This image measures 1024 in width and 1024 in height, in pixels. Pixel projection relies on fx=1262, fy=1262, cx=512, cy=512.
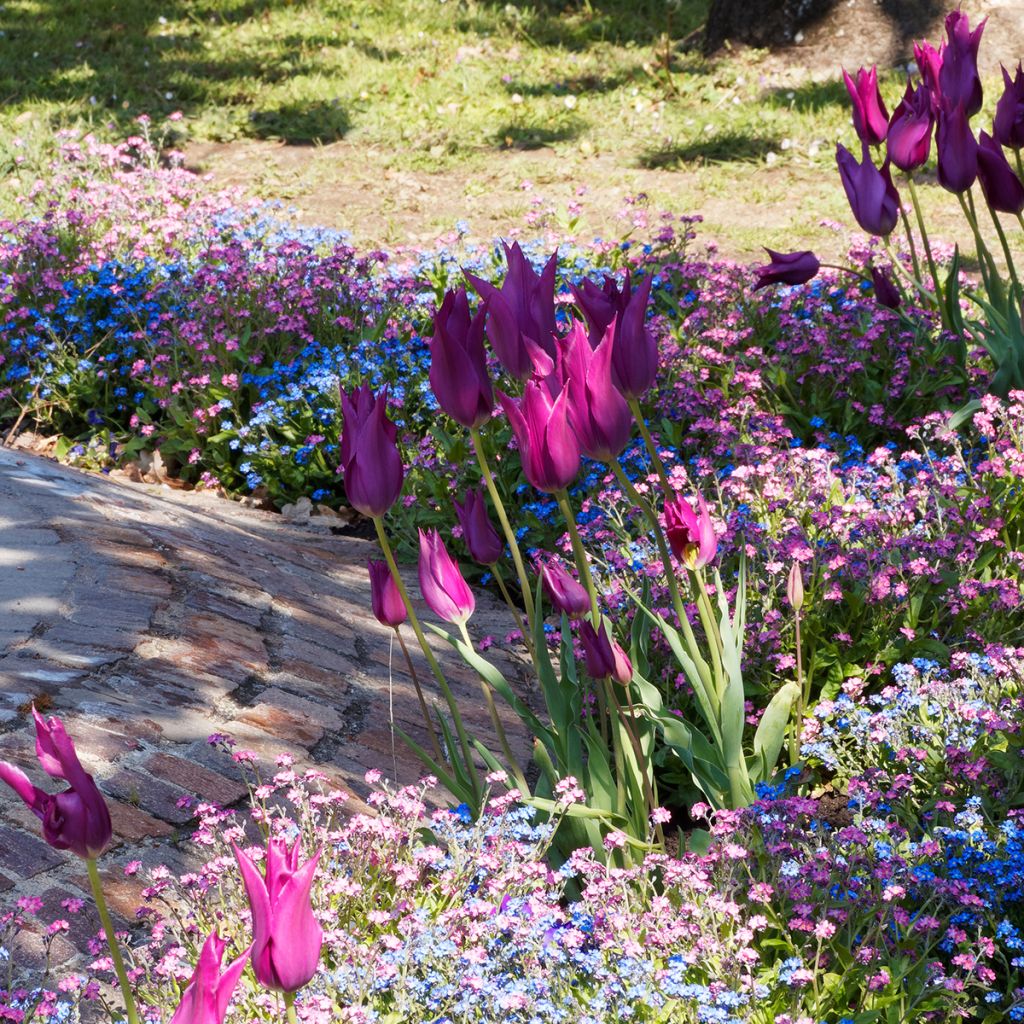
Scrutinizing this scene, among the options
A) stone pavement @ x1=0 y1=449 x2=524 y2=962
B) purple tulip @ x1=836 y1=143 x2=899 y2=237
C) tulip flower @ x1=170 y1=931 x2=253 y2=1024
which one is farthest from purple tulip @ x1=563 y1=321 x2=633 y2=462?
purple tulip @ x1=836 y1=143 x2=899 y2=237

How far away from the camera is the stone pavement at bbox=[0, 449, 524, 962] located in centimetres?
267

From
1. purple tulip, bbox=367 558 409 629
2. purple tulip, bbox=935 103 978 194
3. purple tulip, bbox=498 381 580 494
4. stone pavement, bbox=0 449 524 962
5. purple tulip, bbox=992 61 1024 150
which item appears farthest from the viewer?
purple tulip, bbox=992 61 1024 150

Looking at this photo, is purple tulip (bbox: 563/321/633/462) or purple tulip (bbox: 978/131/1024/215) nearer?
purple tulip (bbox: 563/321/633/462)

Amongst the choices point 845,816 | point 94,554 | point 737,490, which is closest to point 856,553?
point 737,490

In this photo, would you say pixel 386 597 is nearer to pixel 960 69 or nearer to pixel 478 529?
pixel 478 529

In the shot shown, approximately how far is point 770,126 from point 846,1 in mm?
1718

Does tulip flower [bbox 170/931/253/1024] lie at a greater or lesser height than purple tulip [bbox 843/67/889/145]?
lesser

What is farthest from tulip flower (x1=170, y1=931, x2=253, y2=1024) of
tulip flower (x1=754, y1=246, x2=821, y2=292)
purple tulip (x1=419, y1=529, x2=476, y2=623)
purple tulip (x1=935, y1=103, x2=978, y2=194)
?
purple tulip (x1=935, y1=103, x2=978, y2=194)

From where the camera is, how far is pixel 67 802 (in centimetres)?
148

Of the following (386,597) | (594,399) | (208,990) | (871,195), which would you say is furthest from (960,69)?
(208,990)

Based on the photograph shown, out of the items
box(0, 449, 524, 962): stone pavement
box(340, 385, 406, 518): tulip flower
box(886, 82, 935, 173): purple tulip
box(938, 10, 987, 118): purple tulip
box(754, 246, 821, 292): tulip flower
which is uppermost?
box(938, 10, 987, 118): purple tulip

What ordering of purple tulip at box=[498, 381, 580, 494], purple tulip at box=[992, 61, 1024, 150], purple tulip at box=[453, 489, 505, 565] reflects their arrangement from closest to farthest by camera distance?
purple tulip at box=[498, 381, 580, 494], purple tulip at box=[453, 489, 505, 565], purple tulip at box=[992, 61, 1024, 150]

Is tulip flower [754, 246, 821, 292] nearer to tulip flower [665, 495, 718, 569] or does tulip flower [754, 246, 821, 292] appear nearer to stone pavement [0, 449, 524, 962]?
tulip flower [665, 495, 718, 569]

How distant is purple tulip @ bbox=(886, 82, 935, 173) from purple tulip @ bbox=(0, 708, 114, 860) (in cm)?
315
